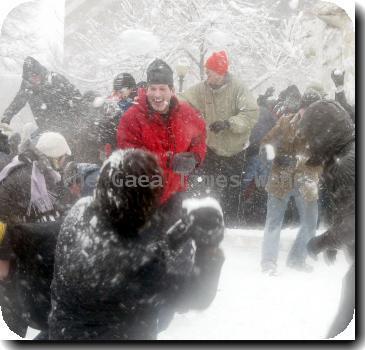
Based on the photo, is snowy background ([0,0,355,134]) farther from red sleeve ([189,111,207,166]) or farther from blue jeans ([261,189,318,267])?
blue jeans ([261,189,318,267])

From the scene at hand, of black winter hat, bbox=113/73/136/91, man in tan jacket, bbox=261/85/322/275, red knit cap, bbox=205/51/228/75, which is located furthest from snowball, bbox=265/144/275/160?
black winter hat, bbox=113/73/136/91

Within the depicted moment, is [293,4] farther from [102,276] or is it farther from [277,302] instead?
[102,276]

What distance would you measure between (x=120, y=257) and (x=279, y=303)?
3.08ft

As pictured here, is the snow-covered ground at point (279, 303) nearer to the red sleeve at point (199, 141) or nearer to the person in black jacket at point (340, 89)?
the red sleeve at point (199, 141)

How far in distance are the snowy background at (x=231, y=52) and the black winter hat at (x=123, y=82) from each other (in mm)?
33

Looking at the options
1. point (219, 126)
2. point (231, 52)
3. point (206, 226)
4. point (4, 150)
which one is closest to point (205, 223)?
point (206, 226)

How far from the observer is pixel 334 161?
6.16 feet

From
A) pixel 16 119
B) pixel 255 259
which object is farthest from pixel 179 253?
pixel 16 119

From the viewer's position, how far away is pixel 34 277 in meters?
1.86

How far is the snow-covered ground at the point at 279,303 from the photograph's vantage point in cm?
194

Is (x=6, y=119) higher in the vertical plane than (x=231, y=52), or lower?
lower

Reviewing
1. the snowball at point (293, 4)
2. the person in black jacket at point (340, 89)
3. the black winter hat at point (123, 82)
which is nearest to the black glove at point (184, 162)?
the black winter hat at point (123, 82)

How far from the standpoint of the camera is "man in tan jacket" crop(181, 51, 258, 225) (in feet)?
5.90

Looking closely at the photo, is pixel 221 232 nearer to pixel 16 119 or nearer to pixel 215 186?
pixel 215 186
